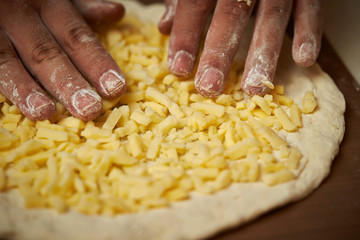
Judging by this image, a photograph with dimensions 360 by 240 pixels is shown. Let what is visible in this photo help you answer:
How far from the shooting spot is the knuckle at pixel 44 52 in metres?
1.63

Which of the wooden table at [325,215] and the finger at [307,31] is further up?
the finger at [307,31]

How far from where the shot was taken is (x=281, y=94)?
178 cm

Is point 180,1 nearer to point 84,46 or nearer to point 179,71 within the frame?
point 179,71

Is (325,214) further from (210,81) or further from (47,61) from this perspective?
(47,61)

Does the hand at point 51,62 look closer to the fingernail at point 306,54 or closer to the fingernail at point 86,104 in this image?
the fingernail at point 86,104

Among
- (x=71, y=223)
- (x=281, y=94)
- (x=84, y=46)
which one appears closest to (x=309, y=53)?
(x=281, y=94)

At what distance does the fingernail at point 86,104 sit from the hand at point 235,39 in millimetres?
411

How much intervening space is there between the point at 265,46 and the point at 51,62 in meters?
0.96

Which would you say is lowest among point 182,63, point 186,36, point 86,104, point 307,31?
point 86,104

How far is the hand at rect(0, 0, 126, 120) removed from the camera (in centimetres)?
152

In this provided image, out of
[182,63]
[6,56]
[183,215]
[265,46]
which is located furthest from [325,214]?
[6,56]

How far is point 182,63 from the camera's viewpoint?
1.72 m

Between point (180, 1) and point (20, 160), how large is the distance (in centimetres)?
101

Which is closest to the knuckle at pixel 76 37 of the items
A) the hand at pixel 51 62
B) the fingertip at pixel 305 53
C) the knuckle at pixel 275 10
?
the hand at pixel 51 62
